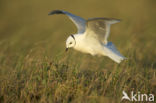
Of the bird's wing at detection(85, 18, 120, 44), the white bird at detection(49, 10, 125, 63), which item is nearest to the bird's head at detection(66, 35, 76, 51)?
the white bird at detection(49, 10, 125, 63)

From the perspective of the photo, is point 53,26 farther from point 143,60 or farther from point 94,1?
point 143,60

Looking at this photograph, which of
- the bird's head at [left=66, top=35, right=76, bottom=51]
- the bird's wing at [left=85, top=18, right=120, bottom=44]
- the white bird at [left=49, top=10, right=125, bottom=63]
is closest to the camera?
the bird's wing at [left=85, top=18, right=120, bottom=44]

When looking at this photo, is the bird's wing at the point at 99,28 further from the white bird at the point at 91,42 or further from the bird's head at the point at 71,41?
the bird's head at the point at 71,41

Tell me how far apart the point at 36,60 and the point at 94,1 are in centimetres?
877

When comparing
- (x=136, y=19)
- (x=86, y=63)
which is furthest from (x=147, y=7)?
(x=86, y=63)

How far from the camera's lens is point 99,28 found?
5148mm

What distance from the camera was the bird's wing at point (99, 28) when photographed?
4828 millimetres

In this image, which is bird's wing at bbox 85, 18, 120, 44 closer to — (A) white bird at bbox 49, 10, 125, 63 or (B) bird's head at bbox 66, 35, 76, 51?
(A) white bird at bbox 49, 10, 125, 63

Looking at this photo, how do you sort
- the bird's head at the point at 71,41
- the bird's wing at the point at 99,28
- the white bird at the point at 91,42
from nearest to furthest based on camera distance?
the bird's wing at the point at 99,28 → the white bird at the point at 91,42 → the bird's head at the point at 71,41

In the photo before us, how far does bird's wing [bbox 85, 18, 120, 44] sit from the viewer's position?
4828 mm

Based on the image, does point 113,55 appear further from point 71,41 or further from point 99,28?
point 71,41

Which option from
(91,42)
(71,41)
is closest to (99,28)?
(91,42)

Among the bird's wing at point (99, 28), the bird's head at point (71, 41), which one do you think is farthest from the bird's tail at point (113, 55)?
the bird's head at point (71, 41)

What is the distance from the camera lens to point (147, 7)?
1266cm
